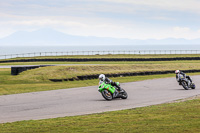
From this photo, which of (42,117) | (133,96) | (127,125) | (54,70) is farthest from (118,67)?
(127,125)

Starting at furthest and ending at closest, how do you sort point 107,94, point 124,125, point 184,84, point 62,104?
point 184,84 < point 107,94 < point 62,104 < point 124,125

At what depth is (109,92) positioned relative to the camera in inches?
777

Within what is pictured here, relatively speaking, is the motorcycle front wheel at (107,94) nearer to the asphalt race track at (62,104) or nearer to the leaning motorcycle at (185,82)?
the asphalt race track at (62,104)

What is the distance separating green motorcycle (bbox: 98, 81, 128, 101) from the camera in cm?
1911

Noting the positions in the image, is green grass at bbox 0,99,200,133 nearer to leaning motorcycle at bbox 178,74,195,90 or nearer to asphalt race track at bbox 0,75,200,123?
asphalt race track at bbox 0,75,200,123

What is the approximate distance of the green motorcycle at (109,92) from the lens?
Answer: 1911 centimetres

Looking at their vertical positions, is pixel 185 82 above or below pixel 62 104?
above

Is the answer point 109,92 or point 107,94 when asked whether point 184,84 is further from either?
point 107,94

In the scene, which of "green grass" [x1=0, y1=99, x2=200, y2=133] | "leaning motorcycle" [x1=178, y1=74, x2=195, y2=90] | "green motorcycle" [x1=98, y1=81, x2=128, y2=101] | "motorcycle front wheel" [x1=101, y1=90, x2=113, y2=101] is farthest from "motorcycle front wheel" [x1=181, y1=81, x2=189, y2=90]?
"green grass" [x1=0, y1=99, x2=200, y2=133]

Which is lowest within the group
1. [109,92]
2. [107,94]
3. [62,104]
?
[62,104]

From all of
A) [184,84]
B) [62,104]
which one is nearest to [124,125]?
[62,104]

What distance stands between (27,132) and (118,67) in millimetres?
35683

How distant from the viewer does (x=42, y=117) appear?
46.2ft

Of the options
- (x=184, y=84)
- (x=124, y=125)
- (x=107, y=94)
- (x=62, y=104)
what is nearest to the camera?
(x=124, y=125)
